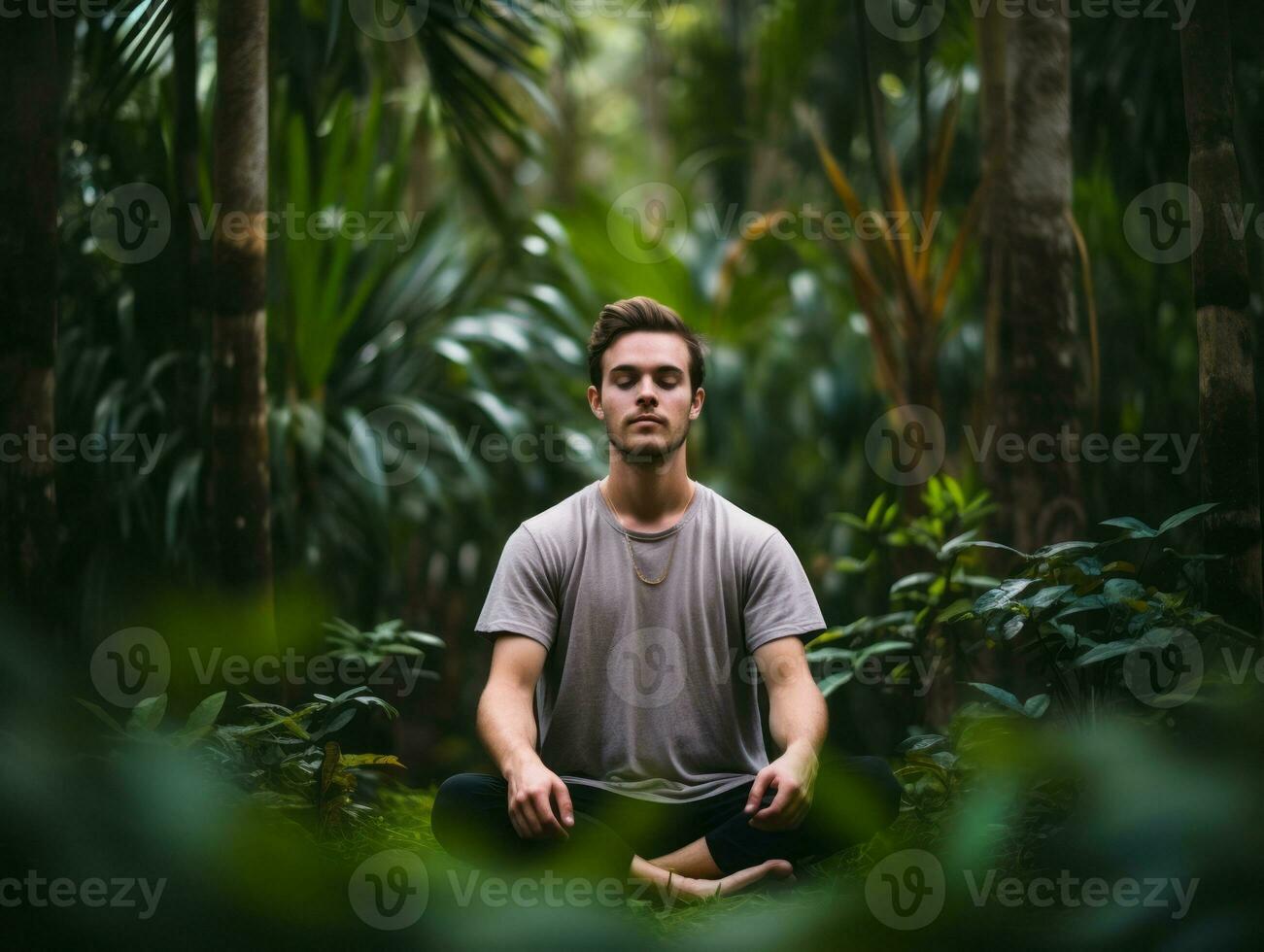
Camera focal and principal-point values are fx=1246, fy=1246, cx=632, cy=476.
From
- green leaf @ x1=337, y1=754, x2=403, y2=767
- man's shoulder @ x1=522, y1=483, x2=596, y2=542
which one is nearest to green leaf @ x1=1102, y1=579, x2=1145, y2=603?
man's shoulder @ x1=522, y1=483, x2=596, y2=542

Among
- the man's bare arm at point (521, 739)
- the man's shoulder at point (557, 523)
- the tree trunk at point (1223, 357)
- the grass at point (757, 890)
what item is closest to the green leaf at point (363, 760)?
the grass at point (757, 890)

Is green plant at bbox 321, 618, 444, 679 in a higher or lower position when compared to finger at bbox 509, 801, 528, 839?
higher

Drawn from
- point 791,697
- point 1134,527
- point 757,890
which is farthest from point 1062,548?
point 757,890

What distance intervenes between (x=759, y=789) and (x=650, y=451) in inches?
24.6

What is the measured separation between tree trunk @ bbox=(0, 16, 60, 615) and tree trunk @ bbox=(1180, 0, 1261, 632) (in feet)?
7.11

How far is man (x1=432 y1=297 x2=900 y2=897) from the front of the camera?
7.02ft

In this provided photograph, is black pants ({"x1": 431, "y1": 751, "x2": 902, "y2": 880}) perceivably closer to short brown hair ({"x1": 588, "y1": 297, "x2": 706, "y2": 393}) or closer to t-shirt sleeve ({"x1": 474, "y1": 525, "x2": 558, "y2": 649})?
t-shirt sleeve ({"x1": 474, "y1": 525, "x2": 558, "y2": 649})

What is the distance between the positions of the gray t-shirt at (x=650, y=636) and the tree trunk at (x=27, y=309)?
2.93ft

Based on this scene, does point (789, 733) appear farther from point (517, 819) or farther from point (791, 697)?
point (517, 819)

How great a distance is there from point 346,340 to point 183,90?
44.6 inches

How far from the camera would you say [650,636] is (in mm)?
2283

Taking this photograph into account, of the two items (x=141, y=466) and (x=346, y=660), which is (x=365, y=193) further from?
(x=346, y=660)

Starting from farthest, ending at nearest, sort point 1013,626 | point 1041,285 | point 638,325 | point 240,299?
point 1041,285, point 240,299, point 638,325, point 1013,626

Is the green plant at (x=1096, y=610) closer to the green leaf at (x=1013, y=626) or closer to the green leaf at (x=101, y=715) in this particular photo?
the green leaf at (x=1013, y=626)
